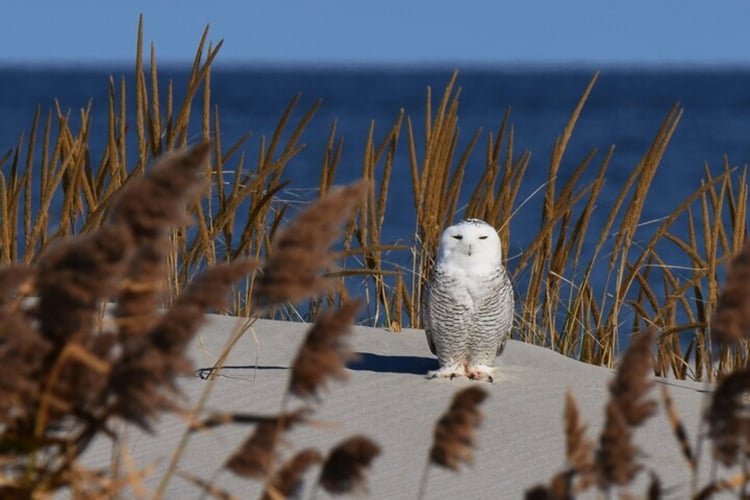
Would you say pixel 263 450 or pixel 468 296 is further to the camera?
pixel 468 296

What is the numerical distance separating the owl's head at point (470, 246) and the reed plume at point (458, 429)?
2151 mm

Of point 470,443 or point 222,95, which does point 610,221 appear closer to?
point 470,443

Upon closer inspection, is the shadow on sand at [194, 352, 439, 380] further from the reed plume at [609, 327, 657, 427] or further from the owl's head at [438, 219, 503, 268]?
the reed plume at [609, 327, 657, 427]

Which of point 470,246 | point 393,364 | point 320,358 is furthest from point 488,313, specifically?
point 320,358

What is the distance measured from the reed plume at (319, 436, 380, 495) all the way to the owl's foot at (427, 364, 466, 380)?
222 cm

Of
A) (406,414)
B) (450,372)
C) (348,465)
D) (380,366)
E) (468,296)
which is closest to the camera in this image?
(348,465)

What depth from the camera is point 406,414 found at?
2959mm

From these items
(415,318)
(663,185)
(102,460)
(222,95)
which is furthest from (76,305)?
(222,95)

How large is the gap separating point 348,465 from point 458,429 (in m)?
0.09

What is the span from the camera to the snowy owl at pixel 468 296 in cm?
306

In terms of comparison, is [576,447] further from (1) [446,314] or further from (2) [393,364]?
(2) [393,364]

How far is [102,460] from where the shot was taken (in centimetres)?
261

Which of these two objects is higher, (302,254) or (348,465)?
(302,254)

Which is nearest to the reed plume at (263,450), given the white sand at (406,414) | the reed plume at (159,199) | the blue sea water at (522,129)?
the reed plume at (159,199)
